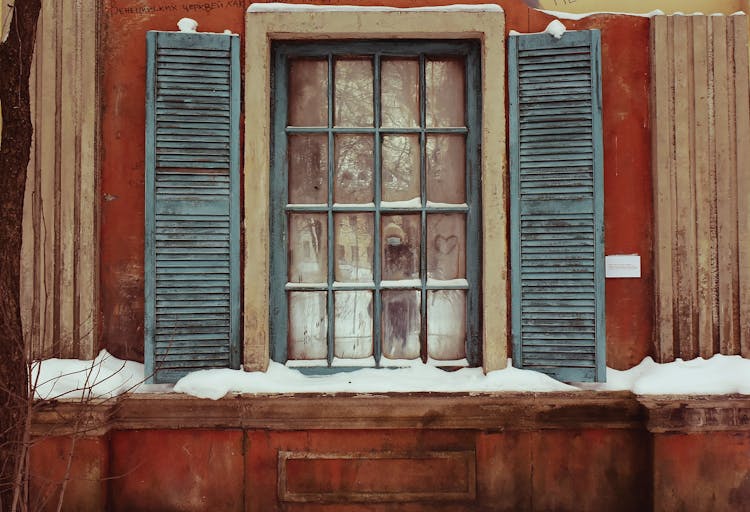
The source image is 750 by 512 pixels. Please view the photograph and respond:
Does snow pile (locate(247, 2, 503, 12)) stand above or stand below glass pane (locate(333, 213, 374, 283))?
above

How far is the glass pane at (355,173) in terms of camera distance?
3.76 m

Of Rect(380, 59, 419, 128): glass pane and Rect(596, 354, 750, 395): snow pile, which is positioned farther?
Rect(380, 59, 419, 128): glass pane

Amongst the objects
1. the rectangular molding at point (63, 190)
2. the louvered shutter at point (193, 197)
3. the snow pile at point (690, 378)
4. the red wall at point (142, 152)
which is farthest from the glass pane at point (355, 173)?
the snow pile at point (690, 378)

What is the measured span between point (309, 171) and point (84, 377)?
1765mm

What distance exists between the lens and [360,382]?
11.5 feet

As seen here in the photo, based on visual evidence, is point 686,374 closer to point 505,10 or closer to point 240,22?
point 505,10

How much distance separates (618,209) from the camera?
3621 millimetres

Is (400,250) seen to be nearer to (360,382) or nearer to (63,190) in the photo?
(360,382)

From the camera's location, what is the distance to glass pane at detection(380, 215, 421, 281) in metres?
3.74

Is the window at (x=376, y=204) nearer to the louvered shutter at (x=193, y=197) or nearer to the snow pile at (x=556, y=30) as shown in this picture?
the louvered shutter at (x=193, y=197)

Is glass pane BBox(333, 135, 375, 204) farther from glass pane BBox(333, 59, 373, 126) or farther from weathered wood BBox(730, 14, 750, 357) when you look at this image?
weathered wood BBox(730, 14, 750, 357)

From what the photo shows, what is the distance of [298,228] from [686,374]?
2.40 metres

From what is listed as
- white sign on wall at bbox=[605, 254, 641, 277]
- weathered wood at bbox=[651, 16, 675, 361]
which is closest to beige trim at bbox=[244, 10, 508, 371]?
white sign on wall at bbox=[605, 254, 641, 277]

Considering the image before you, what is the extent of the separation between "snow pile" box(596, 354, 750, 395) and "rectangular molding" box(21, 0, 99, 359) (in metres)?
3.08
